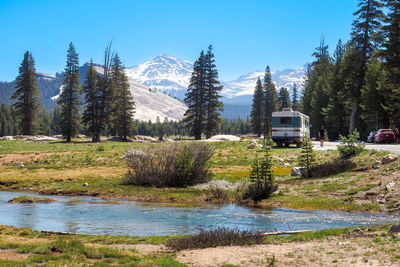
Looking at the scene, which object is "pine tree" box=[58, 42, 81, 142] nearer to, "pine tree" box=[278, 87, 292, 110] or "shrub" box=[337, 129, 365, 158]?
"shrub" box=[337, 129, 365, 158]

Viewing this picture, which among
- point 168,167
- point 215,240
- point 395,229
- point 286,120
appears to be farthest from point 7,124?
point 395,229

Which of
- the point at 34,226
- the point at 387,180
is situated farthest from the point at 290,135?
the point at 34,226

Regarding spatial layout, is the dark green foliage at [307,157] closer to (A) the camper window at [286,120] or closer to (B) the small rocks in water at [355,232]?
(B) the small rocks in water at [355,232]

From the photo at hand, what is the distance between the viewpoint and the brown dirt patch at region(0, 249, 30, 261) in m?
8.30

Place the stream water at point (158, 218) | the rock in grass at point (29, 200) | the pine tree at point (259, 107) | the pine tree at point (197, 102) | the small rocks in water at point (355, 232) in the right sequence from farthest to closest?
the pine tree at point (259, 107) < the pine tree at point (197, 102) < the rock in grass at point (29, 200) < the stream water at point (158, 218) < the small rocks in water at point (355, 232)

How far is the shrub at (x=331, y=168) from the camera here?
22047mm

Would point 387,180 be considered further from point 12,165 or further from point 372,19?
point 372,19

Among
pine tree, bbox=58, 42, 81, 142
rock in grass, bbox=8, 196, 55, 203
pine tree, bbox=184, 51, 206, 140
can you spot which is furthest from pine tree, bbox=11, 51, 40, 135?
rock in grass, bbox=8, 196, 55, 203

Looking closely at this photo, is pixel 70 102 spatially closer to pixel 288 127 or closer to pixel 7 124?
pixel 288 127

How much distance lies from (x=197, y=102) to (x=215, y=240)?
2258 inches

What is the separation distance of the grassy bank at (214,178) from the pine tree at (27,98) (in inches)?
→ 1576

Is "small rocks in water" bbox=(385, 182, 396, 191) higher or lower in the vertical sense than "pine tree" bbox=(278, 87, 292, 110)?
lower

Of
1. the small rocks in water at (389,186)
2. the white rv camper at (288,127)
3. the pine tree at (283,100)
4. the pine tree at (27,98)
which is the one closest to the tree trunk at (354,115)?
the white rv camper at (288,127)

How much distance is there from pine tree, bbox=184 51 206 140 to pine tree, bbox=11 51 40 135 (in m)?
29.0
